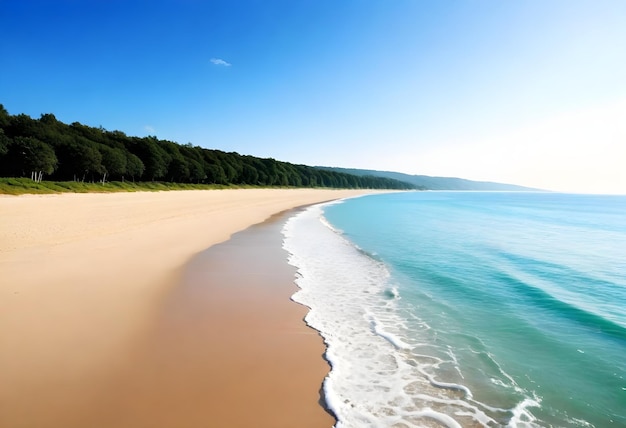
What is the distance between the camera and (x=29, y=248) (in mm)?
11016

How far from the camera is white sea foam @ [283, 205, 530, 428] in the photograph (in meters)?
3.87

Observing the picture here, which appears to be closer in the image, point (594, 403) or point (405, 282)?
point (594, 403)

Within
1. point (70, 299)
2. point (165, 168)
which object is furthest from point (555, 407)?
point (165, 168)

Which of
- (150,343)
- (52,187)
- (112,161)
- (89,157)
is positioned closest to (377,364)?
(150,343)

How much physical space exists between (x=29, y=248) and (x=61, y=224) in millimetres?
5328

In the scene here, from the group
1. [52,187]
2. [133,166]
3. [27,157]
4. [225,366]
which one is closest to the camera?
[225,366]

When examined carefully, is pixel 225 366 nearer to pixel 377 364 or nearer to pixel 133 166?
pixel 377 364

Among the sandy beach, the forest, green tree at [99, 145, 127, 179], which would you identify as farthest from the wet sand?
green tree at [99, 145, 127, 179]

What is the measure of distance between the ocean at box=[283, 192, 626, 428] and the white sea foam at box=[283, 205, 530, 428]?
19 millimetres

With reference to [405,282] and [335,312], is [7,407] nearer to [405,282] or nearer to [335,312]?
[335,312]

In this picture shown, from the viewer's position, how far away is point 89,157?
47.0m

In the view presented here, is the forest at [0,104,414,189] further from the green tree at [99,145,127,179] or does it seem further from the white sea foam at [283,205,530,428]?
the white sea foam at [283,205,530,428]

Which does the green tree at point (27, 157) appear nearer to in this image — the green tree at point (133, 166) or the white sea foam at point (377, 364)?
the green tree at point (133, 166)

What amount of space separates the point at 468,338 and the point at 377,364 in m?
2.12
